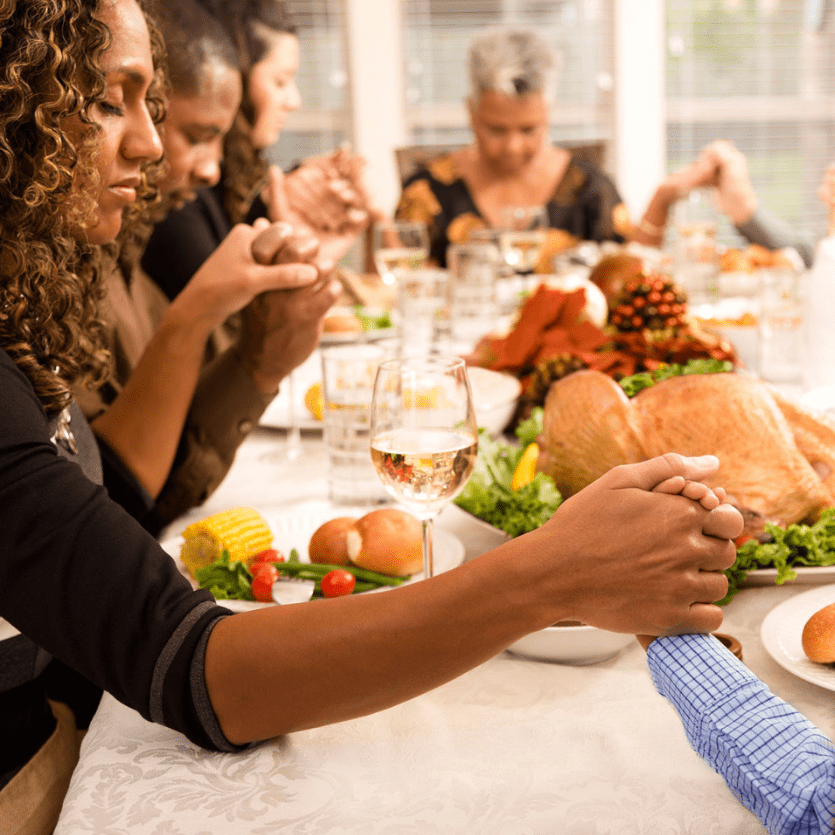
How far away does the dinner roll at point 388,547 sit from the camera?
0.88 meters

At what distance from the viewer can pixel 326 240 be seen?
2172mm

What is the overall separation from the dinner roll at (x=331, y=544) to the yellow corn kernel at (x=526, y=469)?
22cm

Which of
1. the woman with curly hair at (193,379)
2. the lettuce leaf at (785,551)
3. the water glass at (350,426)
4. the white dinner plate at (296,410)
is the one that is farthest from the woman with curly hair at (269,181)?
the lettuce leaf at (785,551)

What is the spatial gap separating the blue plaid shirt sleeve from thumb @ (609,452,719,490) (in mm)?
122

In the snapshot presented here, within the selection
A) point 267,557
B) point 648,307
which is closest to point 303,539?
point 267,557

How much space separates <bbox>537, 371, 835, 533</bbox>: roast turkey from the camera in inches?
35.4

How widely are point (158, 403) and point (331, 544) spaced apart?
0.48 meters

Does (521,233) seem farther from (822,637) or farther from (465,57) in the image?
(465,57)

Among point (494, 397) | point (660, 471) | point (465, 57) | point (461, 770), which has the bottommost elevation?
point (461, 770)

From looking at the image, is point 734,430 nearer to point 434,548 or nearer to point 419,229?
point 434,548

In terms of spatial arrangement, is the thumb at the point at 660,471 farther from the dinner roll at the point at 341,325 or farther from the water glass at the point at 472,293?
the water glass at the point at 472,293

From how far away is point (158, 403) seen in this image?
4.19 feet

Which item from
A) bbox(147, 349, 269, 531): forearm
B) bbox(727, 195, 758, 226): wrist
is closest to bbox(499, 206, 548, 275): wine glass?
bbox(727, 195, 758, 226): wrist

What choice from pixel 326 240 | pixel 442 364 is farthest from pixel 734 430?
→ pixel 326 240
